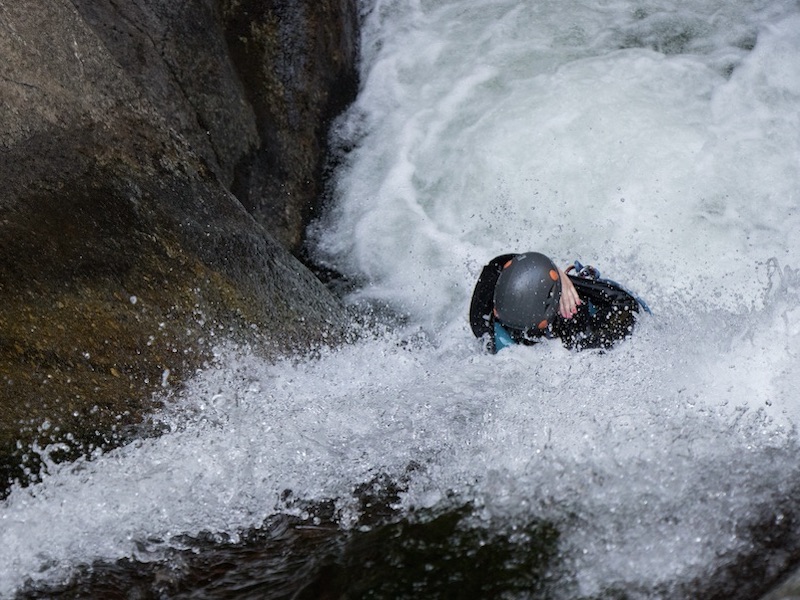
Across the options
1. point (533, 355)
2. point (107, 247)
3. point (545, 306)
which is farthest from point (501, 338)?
point (107, 247)

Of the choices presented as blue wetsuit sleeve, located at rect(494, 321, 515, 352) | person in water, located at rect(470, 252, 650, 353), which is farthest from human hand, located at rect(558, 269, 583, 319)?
blue wetsuit sleeve, located at rect(494, 321, 515, 352)

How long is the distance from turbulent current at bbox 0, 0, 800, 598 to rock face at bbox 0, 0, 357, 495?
0.21 metres

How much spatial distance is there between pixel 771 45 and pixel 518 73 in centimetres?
182

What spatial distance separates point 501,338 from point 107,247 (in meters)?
1.90

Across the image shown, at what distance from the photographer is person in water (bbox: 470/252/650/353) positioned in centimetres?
367

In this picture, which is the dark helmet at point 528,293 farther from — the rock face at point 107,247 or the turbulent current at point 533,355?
the rock face at point 107,247

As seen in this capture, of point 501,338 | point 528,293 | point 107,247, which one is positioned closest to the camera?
point 107,247

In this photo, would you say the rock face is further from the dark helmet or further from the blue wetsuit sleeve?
the dark helmet

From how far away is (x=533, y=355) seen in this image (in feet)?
12.6

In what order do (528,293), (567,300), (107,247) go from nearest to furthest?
1. (107,247)
2. (528,293)
3. (567,300)

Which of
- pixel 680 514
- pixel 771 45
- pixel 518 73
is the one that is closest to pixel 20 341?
pixel 680 514

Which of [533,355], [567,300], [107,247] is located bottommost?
[533,355]

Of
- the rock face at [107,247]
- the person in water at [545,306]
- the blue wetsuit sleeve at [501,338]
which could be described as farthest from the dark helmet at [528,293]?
the rock face at [107,247]

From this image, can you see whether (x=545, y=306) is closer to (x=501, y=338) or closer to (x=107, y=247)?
(x=501, y=338)
